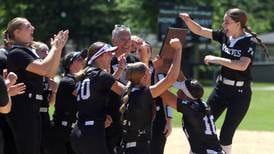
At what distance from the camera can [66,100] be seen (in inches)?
293

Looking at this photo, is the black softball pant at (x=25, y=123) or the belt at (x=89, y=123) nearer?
the belt at (x=89, y=123)

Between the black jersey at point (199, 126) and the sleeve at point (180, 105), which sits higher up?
the sleeve at point (180, 105)

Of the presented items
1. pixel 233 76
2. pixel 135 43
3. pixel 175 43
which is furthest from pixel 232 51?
pixel 175 43

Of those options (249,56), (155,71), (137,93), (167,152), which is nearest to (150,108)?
(137,93)

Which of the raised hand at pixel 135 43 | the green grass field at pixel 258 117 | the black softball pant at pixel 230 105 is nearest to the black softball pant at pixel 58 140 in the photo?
the raised hand at pixel 135 43

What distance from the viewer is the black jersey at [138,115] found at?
619 centimetres

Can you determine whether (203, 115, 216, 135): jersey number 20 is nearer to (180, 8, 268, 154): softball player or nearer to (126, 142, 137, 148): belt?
(126, 142, 137, 148): belt

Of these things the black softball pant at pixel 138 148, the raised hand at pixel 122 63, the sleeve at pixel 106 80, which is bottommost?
the black softball pant at pixel 138 148

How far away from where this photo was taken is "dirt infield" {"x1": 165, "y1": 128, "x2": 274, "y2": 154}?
36.8ft

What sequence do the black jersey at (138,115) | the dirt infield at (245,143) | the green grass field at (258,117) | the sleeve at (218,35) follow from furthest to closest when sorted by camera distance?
the green grass field at (258,117) < the dirt infield at (245,143) < the sleeve at (218,35) < the black jersey at (138,115)

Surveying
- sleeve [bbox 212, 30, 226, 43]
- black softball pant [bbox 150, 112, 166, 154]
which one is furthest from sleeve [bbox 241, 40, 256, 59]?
black softball pant [bbox 150, 112, 166, 154]

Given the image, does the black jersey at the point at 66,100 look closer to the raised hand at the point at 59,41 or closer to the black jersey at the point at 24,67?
the black jersey at the point at 24,67

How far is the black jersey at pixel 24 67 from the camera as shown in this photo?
6705mm

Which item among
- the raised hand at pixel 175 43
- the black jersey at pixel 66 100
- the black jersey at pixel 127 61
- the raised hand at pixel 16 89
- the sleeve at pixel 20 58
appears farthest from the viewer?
the black jersey at pixel 66 100
